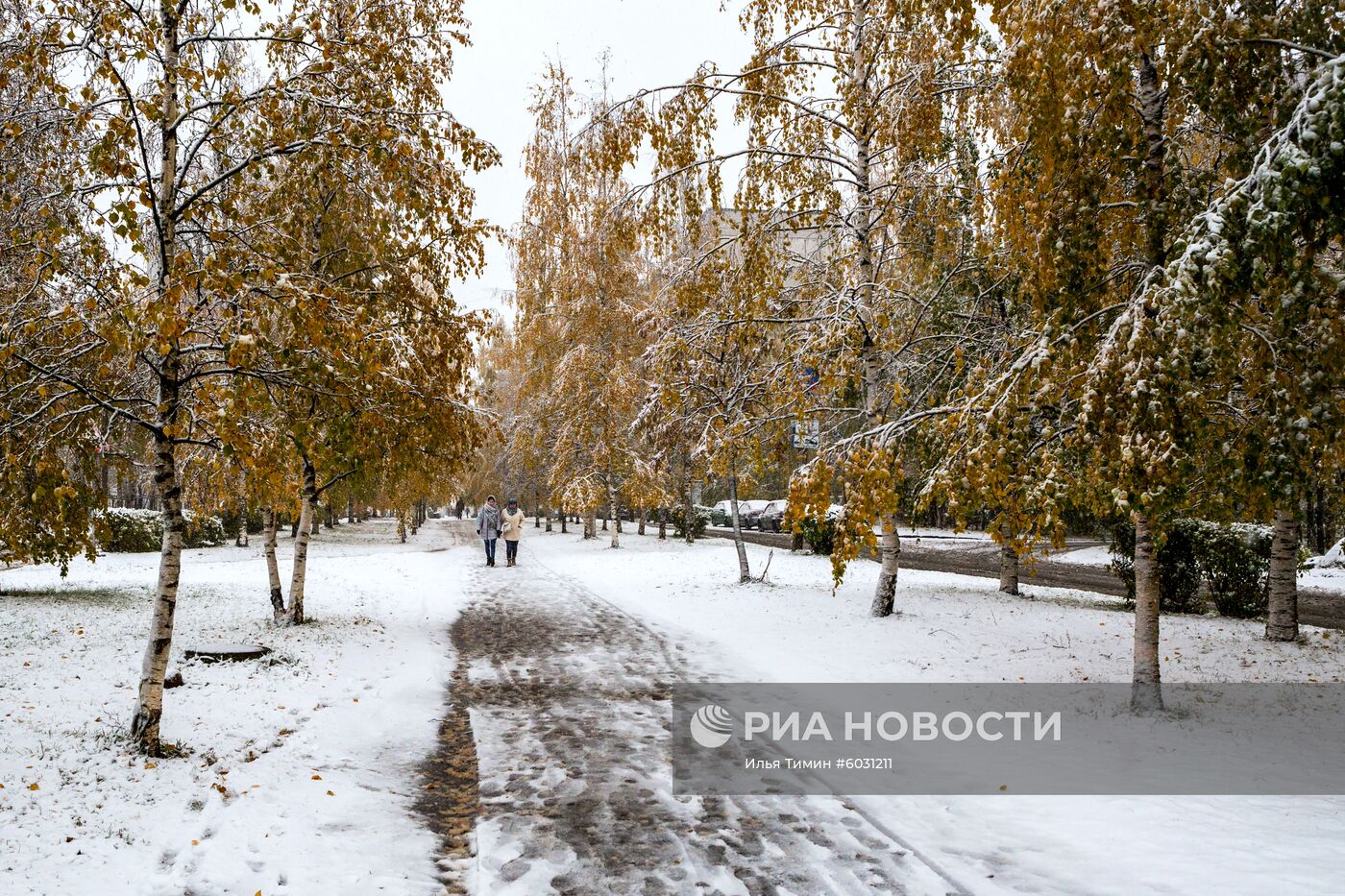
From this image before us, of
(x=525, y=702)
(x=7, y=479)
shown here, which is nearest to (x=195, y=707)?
(x=7, y=479)

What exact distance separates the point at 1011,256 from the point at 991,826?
422 centimetres

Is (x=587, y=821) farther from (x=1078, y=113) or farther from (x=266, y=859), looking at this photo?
(x=1078, y=113)

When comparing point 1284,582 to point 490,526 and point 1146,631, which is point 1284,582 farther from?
point 490,526

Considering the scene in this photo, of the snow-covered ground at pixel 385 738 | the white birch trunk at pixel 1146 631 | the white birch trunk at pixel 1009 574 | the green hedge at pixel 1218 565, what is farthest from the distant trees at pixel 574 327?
the white birch trunk at pixel 1146 631

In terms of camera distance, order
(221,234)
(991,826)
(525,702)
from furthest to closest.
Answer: (525,702)
(221,234)
(991,826)

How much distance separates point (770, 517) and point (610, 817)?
105 ft

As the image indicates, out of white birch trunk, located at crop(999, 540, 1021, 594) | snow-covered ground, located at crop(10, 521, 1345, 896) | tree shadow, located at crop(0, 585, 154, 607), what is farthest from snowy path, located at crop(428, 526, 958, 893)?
white birch trunk, located at crop(999, 540, 1021, 594)

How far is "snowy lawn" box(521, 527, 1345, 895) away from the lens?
12.6ft

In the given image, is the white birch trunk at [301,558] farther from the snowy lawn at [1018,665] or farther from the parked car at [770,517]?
the parked car at [770,517]

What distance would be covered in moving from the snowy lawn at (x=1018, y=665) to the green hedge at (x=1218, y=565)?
0.57 meters

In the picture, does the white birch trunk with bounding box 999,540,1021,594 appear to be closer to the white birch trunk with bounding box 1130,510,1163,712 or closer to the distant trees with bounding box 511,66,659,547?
the white birch trunk with bounding box 1130,510,1163,712

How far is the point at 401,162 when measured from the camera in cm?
548

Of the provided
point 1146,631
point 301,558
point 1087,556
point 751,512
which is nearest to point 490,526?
point 301,558

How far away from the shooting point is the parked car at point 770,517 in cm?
3516
